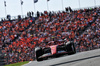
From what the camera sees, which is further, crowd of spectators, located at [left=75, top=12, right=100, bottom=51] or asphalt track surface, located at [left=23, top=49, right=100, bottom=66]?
crowd of spectators, located at [left=75, top=12, right=100, bottom=51]

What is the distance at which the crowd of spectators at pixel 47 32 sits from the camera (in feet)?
78.5

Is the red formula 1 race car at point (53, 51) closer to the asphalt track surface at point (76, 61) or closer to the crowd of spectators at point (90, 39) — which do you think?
the asphalt track surface at point (76, 61)

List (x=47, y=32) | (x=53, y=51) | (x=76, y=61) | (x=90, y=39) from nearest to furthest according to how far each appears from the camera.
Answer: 1. (x=76, y=61)
2. (x=53, y=51)
3. (x=90, y=39)
4. (x=47, y=32)

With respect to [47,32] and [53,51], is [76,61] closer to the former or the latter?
[53,51]

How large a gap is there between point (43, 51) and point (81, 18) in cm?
1267

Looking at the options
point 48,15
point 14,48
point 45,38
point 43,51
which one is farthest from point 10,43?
point 43,51

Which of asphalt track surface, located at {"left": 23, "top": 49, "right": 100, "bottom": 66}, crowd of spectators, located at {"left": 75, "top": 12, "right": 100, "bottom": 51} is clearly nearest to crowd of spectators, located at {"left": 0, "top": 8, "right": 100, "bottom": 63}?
crowd of spectators, located at {"left": 75, "top": 12, "right": 100, "bottom": 51}

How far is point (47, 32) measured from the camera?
27.4 m

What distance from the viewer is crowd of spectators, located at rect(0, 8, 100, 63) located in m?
23.9

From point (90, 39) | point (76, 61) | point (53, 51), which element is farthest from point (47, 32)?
point (76, 61)

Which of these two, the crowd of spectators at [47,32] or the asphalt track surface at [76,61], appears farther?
the crowd of spectators at [47,32]

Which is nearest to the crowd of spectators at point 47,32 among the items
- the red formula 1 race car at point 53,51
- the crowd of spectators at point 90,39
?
the crowd of spectators at point 90,39

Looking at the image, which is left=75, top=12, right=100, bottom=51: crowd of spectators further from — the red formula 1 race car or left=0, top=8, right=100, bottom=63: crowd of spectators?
the red formula 1 race car

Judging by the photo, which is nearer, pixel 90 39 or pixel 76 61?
pixel 76 61
